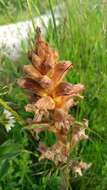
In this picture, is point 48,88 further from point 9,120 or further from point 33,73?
point 9,120

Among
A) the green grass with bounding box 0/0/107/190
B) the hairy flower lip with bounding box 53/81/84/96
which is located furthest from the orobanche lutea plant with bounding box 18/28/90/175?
the green grass with bounding box 0/0/107/190

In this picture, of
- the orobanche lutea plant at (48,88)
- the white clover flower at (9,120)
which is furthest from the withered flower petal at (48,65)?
the white clover flower at (9,120)

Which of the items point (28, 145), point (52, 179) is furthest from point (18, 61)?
point (52, 179)

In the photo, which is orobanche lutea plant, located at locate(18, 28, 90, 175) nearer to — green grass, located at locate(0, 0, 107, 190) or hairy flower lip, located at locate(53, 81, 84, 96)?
hairy flower lip, located at locate(53, 81, 84, 96)

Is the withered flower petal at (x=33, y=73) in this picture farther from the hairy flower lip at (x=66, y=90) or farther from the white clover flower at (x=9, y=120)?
the white clover flower at (x=9, y=120)

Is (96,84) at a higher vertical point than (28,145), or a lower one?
higher

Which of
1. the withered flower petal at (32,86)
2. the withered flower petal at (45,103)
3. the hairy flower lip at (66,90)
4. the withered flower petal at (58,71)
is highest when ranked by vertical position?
the withered flower petal at (58,71)

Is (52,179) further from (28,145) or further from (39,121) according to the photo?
(39,121)

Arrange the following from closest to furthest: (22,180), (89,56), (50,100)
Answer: (50,100)
(22,180)
(89,56)
